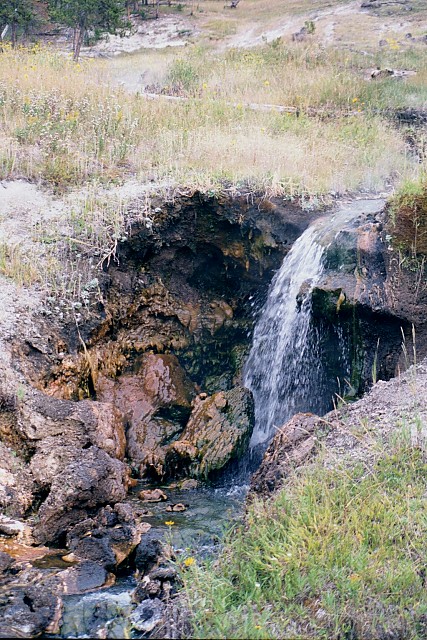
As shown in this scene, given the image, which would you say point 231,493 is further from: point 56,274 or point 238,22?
point 238,22

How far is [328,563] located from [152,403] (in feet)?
14.0

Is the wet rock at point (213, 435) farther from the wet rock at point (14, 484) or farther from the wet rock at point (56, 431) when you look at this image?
the wet rock at point (14, 484)

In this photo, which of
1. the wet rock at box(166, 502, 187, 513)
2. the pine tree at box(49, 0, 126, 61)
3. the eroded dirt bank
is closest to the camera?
the eroded dirt bank

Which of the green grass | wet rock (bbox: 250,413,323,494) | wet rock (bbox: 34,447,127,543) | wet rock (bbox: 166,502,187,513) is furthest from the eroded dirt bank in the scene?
wet rock (bbox: 250,413,323,494)

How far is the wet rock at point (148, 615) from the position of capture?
3660 mm

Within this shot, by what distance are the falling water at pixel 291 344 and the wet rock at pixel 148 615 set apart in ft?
11.6

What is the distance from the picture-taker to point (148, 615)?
3799 mm

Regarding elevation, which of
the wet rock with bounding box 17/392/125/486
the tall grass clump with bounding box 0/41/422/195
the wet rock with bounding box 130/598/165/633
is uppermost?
the tall grass clump with bounding box 0/41/422/195

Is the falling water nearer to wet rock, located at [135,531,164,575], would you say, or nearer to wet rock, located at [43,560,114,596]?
wet rock, located at [135,531,164,575]

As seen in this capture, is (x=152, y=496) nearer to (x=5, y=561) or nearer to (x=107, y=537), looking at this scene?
(x=107, y=537)

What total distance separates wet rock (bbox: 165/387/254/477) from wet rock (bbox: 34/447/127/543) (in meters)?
1.63

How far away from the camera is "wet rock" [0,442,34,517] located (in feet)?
17.2

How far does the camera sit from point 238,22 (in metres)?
23.4

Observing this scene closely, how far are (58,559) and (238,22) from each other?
22187mm
